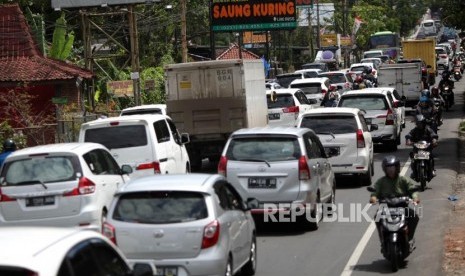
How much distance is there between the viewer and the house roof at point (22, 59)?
123 feet

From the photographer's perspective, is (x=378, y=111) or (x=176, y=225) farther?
(x=378, y=111)

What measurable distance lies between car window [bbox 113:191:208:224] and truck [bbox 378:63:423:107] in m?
32.5

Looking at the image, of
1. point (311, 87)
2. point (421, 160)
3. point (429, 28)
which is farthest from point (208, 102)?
point (429, 28)

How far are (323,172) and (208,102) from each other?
8.39 meters

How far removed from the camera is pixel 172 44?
217 feet

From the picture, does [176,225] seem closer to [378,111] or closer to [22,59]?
[378,111]

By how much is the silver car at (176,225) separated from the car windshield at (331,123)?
10.7 m

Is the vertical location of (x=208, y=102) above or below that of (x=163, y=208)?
above

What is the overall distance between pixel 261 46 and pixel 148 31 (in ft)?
91.2

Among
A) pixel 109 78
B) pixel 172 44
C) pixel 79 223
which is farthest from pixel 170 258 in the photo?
pixel 172 44

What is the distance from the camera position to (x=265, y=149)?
16.2 m

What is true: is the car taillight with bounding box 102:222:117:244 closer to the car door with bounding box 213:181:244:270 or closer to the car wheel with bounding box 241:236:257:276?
the car door with bounding box 213:181:244:270

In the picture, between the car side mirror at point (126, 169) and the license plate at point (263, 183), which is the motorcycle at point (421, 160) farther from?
the car side mirror at point (126, 169)

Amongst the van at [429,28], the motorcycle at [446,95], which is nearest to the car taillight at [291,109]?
the motorcycle at [446,95]
